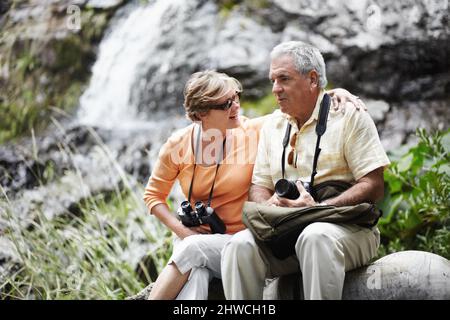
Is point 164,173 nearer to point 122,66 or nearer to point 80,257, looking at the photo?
point 80,257

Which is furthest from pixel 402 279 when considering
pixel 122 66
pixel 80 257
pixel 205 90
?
pixel 122 66

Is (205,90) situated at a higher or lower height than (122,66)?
higher

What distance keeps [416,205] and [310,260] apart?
184cm

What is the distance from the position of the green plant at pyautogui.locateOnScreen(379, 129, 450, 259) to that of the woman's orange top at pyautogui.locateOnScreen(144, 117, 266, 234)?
3.80 feet

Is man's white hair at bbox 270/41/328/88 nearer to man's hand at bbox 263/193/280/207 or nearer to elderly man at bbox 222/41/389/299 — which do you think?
elderly man at bbox 222/41/389/299

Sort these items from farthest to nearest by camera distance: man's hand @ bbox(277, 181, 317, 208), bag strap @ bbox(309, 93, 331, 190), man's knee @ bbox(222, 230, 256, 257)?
bag strap @ bbox(309, 93, 331, 190)
man's hand @ bbox(277, 181, 317, 208)
man's knee @ bbox(222, 230, 256, 257)

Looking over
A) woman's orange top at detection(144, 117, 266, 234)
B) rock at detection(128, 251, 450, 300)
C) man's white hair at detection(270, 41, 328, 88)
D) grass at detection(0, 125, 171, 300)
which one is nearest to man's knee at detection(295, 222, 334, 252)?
rock at detection(128, 251, 450, 300)

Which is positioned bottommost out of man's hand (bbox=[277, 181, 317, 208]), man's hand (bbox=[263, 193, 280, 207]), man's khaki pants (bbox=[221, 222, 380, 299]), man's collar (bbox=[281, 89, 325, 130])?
man's khaki pants (bbox=[221, 222, 380, 299])

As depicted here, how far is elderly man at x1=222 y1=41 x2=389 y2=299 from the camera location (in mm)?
2365

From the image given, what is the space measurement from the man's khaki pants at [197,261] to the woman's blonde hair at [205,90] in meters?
0.57

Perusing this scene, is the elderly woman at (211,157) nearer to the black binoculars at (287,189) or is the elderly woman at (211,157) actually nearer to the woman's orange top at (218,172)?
the woman's orange top at (218,172)

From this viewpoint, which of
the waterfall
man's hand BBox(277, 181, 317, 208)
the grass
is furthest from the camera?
the waterfall

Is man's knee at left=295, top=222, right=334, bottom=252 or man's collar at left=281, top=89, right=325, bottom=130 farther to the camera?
man's collar at left=281, top=89, right=325, bottom=130

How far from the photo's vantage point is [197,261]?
260cm
